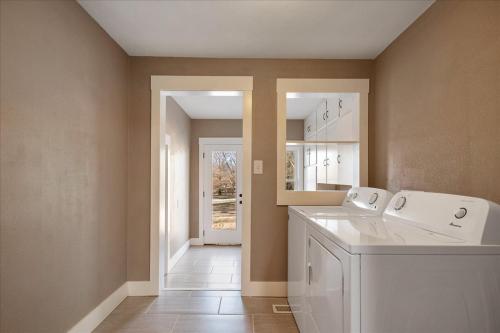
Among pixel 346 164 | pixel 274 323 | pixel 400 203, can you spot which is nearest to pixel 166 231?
pixel 274 323

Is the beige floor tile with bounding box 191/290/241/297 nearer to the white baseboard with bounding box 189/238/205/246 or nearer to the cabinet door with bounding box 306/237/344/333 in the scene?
the cabinet door with bounding box 306/237/344/333

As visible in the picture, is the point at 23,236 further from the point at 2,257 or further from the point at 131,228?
the point at 131,228

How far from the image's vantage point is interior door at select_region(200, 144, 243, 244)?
5.77 m

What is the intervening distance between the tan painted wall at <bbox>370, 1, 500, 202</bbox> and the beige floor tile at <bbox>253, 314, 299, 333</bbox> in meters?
1.36

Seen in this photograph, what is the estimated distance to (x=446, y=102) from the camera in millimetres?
1890

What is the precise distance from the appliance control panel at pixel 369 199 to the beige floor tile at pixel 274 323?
1074mm

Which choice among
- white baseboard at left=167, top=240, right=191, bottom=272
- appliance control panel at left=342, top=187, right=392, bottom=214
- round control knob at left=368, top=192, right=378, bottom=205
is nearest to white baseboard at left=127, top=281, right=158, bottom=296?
white baseboard at left=167, top=240, right=191, bottom=272

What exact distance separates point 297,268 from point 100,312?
61.4 inches

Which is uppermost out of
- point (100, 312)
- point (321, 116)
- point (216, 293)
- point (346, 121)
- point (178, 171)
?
point (321, 116)

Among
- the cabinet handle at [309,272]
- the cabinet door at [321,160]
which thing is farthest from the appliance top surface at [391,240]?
the cabinet door at [321,160]

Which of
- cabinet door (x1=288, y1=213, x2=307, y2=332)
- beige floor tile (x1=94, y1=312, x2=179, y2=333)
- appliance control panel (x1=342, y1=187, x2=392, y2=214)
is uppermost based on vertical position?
appliance control panel (x1=342, y1=187, x2=392, y2=214)

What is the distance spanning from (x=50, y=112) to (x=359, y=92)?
255 cm

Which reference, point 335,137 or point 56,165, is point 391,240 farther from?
point 335,137

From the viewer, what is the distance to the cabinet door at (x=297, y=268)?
217 centimetres
